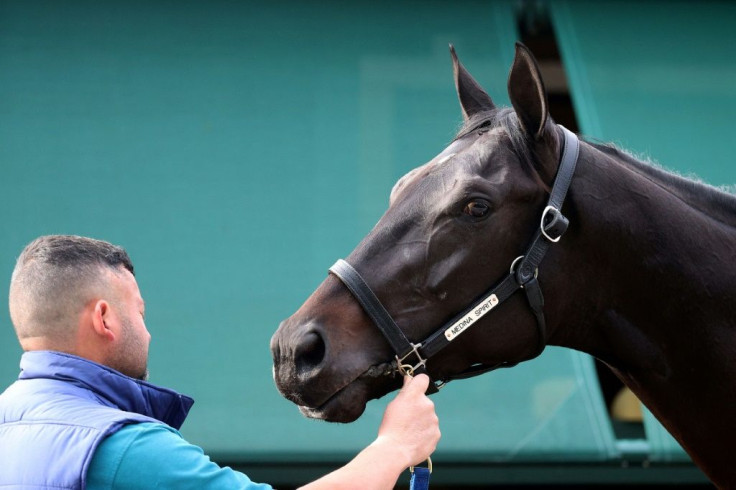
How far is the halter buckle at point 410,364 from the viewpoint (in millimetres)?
1806

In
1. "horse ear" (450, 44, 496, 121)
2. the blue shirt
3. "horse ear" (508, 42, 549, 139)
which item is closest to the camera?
the blue shirt

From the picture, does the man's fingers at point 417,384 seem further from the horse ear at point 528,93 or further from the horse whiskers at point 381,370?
the horse ear at point 528,93

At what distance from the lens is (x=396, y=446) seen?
1.61 m

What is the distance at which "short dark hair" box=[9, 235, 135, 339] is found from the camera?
1673 millimetres

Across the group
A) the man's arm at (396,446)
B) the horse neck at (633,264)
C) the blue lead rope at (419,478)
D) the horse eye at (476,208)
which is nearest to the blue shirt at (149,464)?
the man's arm at (396,446)

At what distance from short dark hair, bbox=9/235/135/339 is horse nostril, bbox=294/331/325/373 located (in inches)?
16.3

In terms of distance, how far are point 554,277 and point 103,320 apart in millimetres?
954

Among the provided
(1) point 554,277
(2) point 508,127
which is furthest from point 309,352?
(2) point 508,127

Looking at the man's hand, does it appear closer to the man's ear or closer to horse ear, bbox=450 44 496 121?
the man's ear

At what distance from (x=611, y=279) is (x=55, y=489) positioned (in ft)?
3.95

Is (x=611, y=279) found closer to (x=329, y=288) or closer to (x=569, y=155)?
(x=569, y=155)

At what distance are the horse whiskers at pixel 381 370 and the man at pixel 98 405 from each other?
56mm

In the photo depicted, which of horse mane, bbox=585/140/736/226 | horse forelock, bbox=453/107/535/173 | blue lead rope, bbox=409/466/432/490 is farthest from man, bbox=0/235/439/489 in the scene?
horse mane, bbox=585/140/736/226

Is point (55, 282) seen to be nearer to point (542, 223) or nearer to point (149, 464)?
point (149, 464)
